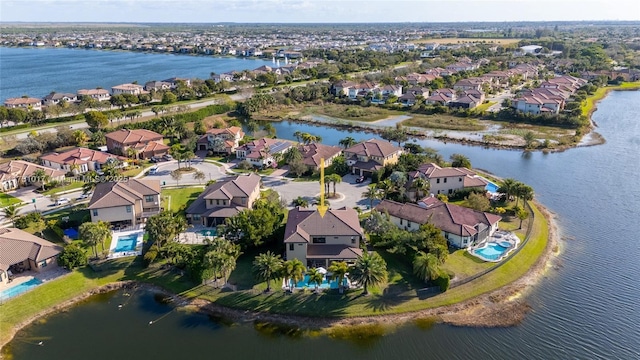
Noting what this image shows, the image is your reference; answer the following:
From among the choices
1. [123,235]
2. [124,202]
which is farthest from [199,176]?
[123,235]

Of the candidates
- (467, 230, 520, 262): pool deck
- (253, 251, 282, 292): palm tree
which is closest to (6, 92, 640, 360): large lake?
(253, 251, 282, 292): palm tree

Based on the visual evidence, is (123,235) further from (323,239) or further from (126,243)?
(323,239)

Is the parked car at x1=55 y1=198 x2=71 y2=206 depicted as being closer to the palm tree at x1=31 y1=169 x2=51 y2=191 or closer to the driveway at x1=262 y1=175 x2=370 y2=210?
the palm tree at x1=31 y1=169 x2=51 y2=191

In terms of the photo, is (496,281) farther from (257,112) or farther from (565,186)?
(257,112)

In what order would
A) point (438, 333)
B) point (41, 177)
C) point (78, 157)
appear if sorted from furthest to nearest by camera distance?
point (78, 157) < point (41, 177) < point (438, 333)

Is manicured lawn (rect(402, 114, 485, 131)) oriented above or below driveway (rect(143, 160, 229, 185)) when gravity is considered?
above

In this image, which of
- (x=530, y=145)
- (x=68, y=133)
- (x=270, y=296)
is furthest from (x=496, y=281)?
(x=68, y=133)
